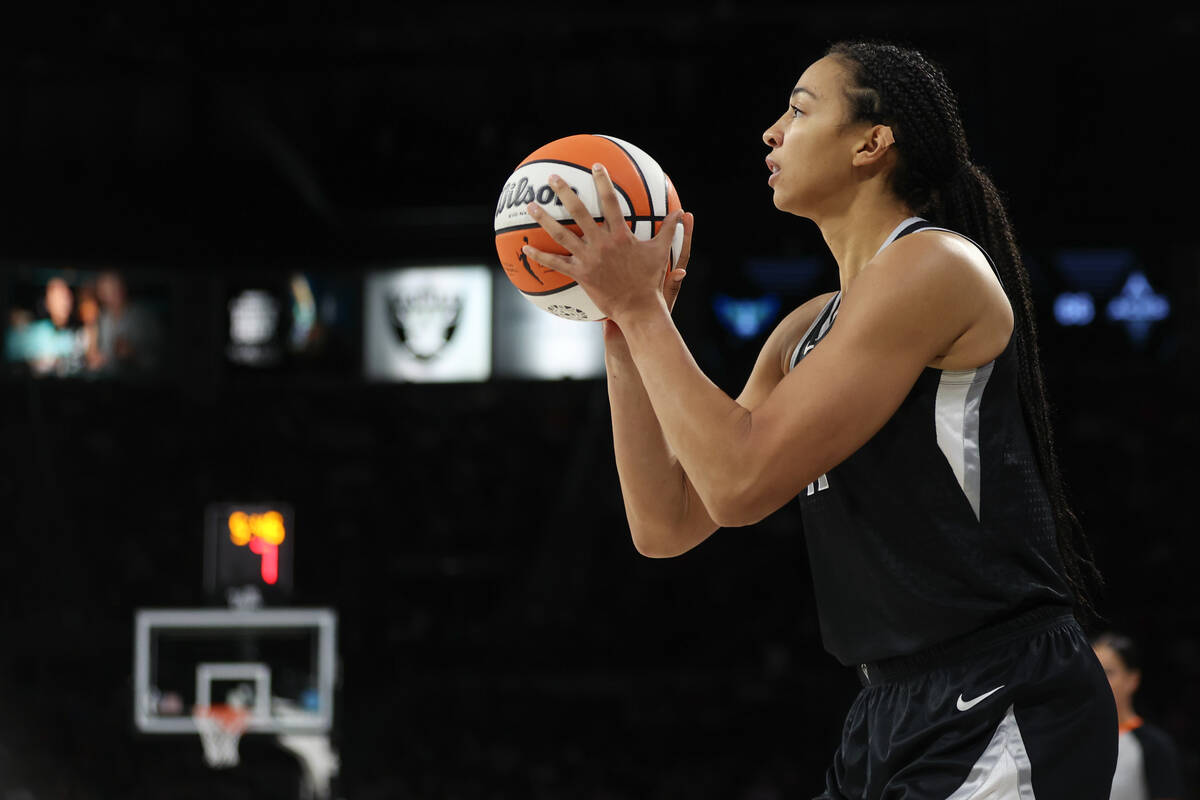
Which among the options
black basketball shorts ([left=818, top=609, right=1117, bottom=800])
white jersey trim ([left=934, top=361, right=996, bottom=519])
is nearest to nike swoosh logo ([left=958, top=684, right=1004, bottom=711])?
black basketball shorts ([left=818, top=609, right=1117, bottom=800])

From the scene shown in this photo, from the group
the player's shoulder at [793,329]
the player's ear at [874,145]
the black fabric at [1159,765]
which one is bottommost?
the black fabric at [1159,765]

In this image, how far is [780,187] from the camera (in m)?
1.96

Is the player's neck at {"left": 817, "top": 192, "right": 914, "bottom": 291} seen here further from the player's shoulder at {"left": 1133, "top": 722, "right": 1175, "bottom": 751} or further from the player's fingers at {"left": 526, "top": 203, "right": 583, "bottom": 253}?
the player's shoulder at {"left": 1133, "top": 722, "right": 1175, "bottom": 751}

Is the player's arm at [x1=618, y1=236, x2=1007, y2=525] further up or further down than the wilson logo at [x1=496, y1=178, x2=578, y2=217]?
further down

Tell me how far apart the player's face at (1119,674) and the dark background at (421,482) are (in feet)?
21.1

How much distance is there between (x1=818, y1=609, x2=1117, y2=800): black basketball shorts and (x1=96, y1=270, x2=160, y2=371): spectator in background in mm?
11047

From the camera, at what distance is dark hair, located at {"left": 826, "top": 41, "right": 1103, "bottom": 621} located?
192 cm

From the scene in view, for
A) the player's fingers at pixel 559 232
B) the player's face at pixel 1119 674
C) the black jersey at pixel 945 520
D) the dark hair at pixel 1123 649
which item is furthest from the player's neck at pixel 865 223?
the dark hair at pixel 1123 649

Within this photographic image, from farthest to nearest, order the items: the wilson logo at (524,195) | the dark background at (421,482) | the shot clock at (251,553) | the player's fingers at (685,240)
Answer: the dark background at (421,482)
the shot clock at (251,553)
the player's fingers at (685,240)
the wilson logo at (524,195)

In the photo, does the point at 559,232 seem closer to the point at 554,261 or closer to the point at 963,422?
the point at 554,261

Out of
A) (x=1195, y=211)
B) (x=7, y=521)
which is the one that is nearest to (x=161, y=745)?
(x=7, y=521)

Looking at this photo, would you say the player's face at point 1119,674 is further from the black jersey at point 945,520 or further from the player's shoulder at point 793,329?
the black jersey at point 945,520

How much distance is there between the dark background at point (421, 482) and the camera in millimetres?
11164

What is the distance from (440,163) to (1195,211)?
19.3 ft
